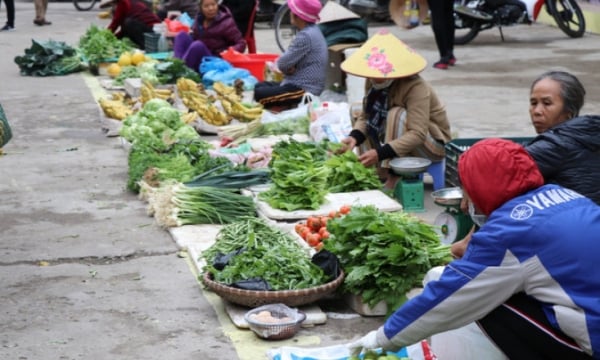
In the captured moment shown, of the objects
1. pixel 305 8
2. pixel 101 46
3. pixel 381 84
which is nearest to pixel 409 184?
pixel 381 84

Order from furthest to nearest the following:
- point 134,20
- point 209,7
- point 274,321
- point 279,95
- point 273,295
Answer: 1. point 134,20
2. point 209,7
3. point 279,95
4. point 273,295
5. point 274,321

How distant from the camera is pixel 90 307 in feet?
17.1

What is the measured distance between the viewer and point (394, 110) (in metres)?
6.86

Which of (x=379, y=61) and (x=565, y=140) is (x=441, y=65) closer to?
(x=379, y=61)

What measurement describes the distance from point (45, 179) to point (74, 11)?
15726mm

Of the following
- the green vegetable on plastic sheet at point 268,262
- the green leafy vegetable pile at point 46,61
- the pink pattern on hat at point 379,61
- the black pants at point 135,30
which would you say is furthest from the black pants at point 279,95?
the black pants at point 135,30

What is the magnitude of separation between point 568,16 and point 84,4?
1252 centimetres

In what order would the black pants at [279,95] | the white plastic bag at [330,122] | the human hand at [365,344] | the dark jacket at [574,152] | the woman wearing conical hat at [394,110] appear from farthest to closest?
1. the black pants at [279,95]
2. the white plastic bag at [330,122]
3. the woman wearing conical hat at [394,110]
4. the dark jacket at [574,152]
5. the human hand at [365,344]

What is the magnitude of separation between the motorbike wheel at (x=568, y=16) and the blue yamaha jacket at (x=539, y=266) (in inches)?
473

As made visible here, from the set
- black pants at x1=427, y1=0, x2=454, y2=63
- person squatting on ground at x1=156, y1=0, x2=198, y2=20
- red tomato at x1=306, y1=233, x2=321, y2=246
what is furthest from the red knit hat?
person squatting on ground at x1=156, y1=0, x2=198, y2=20

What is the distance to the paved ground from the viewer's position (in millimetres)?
4789

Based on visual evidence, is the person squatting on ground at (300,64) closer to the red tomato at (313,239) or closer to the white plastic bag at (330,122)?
the white plastic bag at (330,122)

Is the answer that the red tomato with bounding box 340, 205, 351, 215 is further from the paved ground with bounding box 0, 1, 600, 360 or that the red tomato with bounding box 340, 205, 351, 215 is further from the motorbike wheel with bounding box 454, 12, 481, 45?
the motorbike wheel with bounding box 454, 12, 481, 45

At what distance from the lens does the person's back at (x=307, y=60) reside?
897 centimetres
